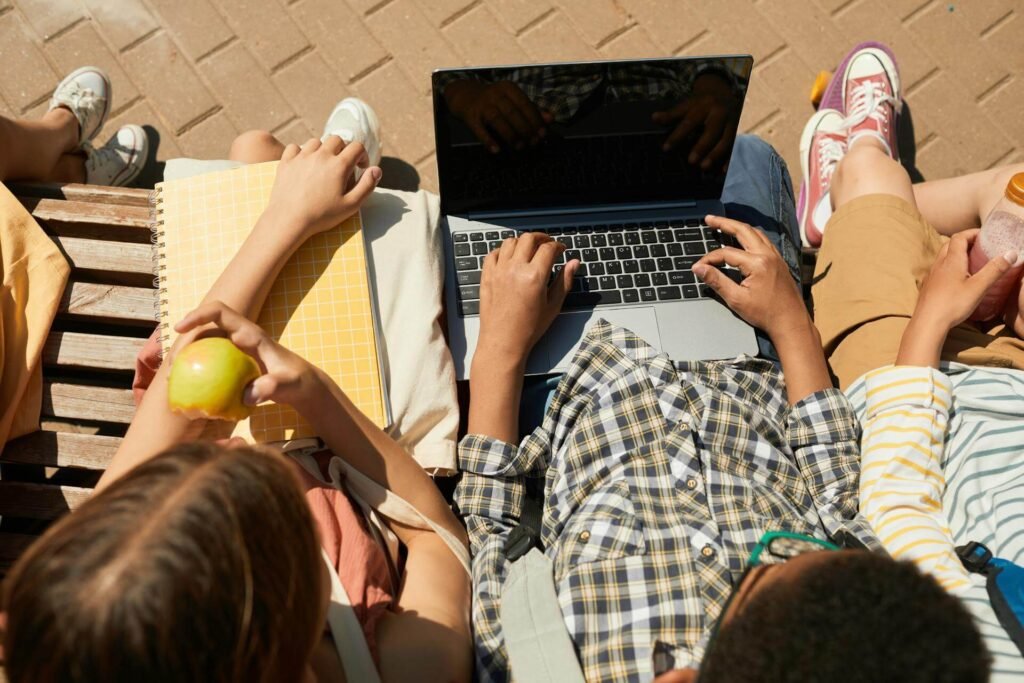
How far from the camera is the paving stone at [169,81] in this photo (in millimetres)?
2686

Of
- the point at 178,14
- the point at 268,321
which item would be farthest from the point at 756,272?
the point at 178,14

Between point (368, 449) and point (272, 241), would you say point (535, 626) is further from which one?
point (272, 241)

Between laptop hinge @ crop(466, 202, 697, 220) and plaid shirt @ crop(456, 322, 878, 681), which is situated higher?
laptop hinge @ crop(466, 202, 697, 220)

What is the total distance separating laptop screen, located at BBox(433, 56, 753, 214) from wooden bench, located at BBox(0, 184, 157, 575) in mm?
803

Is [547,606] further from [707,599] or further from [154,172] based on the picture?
[154,172]

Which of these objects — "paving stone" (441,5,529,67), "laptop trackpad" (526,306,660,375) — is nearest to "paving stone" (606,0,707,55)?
"paving stone" (441,5,529,67)

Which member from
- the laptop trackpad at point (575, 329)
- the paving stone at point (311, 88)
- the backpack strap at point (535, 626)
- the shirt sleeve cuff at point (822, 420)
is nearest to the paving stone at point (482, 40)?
the paving stone at point (311, 88)

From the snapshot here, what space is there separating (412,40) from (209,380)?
192 cm

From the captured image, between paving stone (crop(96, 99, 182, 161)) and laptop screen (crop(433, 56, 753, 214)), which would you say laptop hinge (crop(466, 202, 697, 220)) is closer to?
laptop screen (crop(433, 56, 753, 214))

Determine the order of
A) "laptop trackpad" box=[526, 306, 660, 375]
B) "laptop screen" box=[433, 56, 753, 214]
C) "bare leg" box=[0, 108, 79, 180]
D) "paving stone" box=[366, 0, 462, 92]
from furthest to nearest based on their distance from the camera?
"paving stone" box=[366, 0, 462, 92] < "bare leg" box=[0, 108, 79, 180] < "laptop trackpad" box=[526, 306, 660, 375] < "laptop screen" box=[433, 56, 753, 214]

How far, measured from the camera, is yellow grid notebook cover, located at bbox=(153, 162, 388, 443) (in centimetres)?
158

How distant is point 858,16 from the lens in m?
2.86

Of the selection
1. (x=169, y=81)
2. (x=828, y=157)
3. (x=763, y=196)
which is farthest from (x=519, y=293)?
(x=169, y=81)

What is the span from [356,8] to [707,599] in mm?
2387
